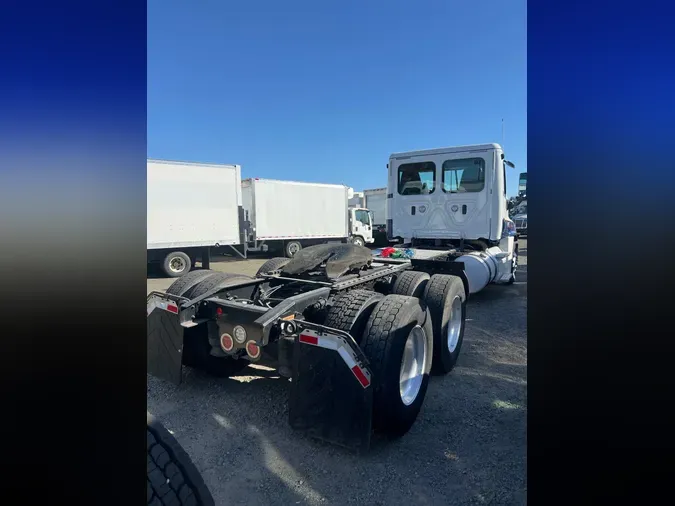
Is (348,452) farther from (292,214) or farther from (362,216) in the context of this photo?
(362,216)

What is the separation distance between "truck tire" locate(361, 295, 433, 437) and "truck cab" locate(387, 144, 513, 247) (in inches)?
Answer: 187

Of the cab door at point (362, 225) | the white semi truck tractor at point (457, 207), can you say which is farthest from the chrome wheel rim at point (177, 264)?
the cab door at point (362, 225)

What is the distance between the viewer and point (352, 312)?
11.1 feet

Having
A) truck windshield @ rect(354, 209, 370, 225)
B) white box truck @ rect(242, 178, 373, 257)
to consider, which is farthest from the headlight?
truck windshield @ rect(354, 209, 370, 225)

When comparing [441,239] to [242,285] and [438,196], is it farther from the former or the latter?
[242,285]

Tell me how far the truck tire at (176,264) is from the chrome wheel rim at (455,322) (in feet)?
34.7

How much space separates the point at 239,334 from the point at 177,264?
11.3m

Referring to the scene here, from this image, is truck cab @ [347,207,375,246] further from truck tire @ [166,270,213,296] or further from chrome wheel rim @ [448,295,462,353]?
truck tire @ [166,270,213,296]

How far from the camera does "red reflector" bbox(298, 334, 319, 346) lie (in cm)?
295

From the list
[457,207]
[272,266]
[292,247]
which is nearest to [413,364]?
[272,266]

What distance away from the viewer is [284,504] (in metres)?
2.55

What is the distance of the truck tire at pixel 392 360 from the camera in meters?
3.12

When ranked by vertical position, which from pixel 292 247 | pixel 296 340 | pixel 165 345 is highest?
pixel 292 247

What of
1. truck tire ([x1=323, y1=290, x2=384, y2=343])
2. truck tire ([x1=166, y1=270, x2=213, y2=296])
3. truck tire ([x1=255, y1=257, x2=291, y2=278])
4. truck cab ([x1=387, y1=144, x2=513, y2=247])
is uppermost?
truck cab ([x1=387, y1=144, x2=513, y2=247])
